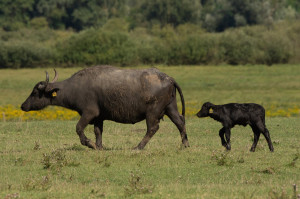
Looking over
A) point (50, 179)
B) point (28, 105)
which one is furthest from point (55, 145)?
point (50, 179)

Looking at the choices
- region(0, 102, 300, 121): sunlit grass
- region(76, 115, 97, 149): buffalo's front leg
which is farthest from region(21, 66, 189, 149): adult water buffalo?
region(0, 102, 300, 121): sunlit grass

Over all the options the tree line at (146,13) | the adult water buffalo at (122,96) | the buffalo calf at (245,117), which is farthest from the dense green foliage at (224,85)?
the tree line at (146,13)

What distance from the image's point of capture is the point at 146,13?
4094 inches

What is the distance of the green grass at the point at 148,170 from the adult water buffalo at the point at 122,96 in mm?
806

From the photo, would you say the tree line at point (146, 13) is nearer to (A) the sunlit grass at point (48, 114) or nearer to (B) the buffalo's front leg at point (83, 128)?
(A) the sunlit grass at point (48, 114)

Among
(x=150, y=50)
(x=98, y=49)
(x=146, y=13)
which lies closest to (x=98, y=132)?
(x=150, y=50)

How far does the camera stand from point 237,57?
61.6 meters

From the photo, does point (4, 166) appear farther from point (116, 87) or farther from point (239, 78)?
point (239, 78)

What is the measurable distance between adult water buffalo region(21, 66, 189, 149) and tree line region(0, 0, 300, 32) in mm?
80212

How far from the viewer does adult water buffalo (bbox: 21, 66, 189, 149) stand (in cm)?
1557

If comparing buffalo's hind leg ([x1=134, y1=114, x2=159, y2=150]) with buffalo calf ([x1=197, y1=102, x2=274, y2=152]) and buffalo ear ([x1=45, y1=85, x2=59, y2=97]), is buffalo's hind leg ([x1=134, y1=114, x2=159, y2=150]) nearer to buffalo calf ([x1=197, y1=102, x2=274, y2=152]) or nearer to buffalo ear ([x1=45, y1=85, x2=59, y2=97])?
buffalo calf ([x1=197, y1=102, x2=274, y2=152])

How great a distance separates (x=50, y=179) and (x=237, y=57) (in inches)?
2004

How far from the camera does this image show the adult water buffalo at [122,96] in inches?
613

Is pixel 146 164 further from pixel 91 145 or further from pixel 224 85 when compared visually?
pixel 224 85
